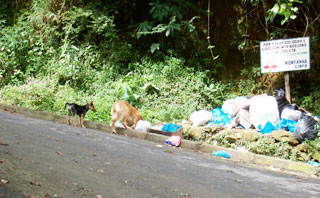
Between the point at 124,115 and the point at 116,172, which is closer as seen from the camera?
the point at 116,172

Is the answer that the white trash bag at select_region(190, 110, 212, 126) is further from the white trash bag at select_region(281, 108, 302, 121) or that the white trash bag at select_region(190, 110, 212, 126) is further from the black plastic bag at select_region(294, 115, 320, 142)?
the black plastic bag at select_region(294, 115, 320, 142)

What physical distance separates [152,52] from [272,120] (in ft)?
17.1

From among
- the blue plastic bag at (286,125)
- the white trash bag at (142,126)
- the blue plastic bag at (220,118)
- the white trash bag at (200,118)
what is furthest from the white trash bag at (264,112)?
the white trash bag at (142,126)

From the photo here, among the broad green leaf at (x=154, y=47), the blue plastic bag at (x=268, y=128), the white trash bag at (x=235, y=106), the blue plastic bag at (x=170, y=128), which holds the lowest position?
the blue plastic bag at (x=170, y=128)

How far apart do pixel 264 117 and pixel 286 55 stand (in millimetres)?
1883

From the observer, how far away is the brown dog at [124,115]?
26.6 ft

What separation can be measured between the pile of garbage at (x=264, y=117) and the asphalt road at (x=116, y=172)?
4.21 feet

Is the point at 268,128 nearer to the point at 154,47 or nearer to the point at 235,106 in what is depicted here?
the point at 235,106

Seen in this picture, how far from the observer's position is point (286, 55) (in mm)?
8594

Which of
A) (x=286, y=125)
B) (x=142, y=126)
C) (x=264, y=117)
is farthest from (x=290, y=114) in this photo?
(x=142, y=126)

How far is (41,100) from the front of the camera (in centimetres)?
1040

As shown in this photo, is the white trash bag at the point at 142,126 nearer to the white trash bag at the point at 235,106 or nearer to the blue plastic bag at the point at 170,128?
the blue plastic bag at the point at 170,128

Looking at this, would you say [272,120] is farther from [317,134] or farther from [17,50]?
[17,50]

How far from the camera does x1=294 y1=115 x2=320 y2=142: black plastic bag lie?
6.49 metres
